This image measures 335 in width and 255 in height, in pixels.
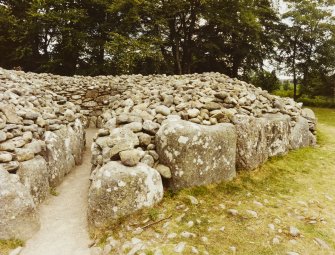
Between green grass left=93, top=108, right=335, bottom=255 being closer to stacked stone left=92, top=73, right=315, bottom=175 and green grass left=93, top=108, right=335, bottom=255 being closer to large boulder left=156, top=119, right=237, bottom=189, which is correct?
large boulder left=156, top=119, right=237, bottom=189

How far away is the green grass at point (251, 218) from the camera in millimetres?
5457

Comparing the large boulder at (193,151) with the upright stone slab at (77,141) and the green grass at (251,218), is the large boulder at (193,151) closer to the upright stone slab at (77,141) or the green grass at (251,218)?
the green grass at (251,218)

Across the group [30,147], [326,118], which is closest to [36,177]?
[30,147]

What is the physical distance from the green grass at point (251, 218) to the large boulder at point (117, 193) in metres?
0.23

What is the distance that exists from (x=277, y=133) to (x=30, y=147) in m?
7.26

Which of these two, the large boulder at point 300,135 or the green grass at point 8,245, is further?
the large boulder at point 300,135

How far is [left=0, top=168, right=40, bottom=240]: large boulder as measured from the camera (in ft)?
18.4

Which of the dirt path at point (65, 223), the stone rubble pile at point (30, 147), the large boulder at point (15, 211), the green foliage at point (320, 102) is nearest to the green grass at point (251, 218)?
the dirt path at point (65, 223)

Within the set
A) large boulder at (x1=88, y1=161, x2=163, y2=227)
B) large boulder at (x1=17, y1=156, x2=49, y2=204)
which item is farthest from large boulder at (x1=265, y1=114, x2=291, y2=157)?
large boulder at (x1=17, y1=156, x2=49, y2=204)

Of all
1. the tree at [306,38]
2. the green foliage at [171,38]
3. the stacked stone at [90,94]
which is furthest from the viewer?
the tree at [306,38]

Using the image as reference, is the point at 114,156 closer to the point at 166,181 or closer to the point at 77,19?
the point at 166,181

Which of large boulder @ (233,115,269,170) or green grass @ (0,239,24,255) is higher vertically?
large boulder @ (233,115,269,170)

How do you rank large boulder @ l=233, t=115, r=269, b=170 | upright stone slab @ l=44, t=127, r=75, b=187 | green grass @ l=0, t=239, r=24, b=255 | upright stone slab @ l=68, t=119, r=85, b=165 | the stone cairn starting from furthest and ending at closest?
upright stone slab @ l=68, t=119, r=85, b=165 → large boulder @ l=233, t=115, r=269, b=170 → upright stone slab @ l=44, t=127, r=75, b=187 → the stone cairn → green grass @ l=0, t=239, r=24, b=255

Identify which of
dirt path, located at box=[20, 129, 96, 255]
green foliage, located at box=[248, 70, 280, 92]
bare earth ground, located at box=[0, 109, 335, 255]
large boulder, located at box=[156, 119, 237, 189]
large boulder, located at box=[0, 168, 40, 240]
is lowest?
dirt path, located at box=[20, 129, 96, 255]
